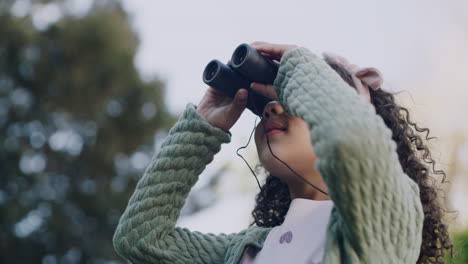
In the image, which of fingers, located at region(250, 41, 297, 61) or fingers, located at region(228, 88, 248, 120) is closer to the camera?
fingers, located at region(250, 41, 297, 61)

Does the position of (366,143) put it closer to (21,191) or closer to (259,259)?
(259,259)

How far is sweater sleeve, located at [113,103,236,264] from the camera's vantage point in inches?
51.2

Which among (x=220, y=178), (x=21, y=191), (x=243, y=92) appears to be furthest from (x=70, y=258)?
(x=243, y=92)

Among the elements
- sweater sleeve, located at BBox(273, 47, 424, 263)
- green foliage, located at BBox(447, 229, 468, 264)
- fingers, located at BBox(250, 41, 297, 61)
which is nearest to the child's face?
fingers, located at BBox(250, 41, 297, 61)

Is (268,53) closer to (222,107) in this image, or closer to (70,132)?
(222,107)

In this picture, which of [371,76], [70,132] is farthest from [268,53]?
[70,132]

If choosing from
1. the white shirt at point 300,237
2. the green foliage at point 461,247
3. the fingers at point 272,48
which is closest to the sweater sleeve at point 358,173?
the white shirt at point 300,237

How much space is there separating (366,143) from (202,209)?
5.87 meters

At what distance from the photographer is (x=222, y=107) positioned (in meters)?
1.38

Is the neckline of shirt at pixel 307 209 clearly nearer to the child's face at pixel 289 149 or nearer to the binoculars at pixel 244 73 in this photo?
the child's face at pixel 289 149

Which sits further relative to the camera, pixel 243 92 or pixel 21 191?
pixel 21 191

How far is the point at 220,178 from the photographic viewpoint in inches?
269

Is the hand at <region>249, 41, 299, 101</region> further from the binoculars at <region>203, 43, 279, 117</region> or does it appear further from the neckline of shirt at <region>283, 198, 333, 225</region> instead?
the neckline of shirt at <region>283, 198, 333, 225</region>

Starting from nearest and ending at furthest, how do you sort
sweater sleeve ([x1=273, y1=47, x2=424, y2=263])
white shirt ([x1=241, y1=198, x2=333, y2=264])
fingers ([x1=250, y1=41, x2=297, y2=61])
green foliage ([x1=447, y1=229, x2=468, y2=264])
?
sweater sleeve ([x1=273, y1=47, x2=424, y2=263]), white shirt ([x1=241, y1=198, x2=333, y2=264]), fingers ([x1=250, y1=41, x2=297, y2=61]), green foliage ([x1=447, y1=229, x2=468, y2=264])
